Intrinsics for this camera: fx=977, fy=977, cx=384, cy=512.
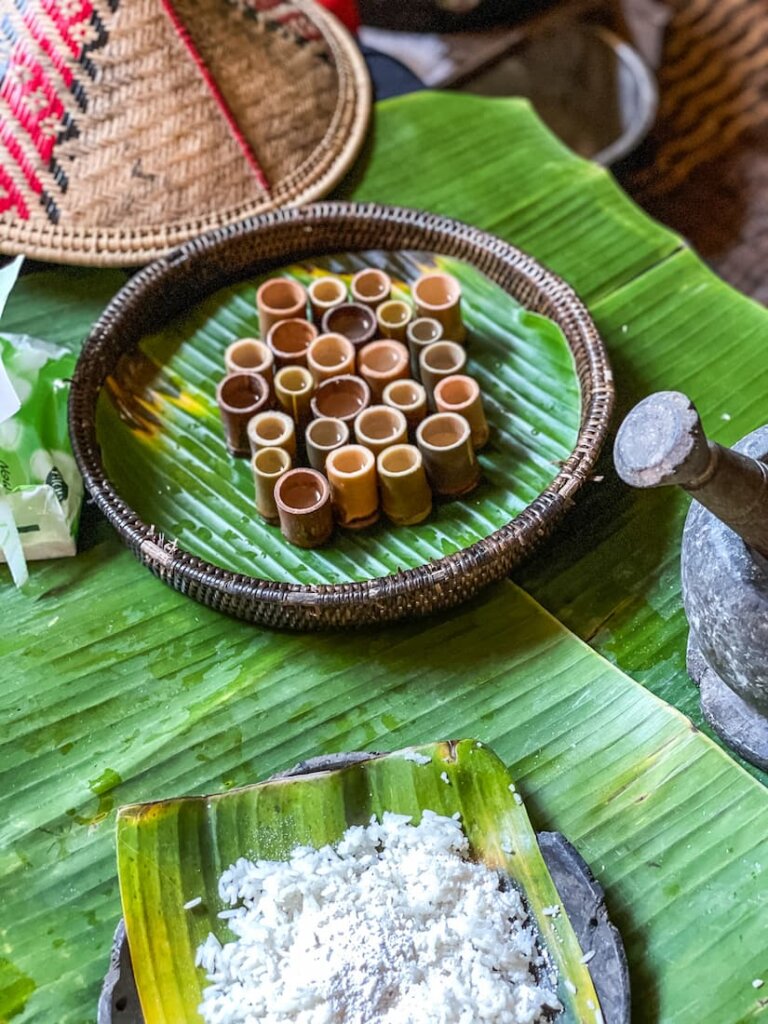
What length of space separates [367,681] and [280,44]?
1455 millimetres

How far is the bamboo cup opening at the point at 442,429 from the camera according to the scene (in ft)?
5.29

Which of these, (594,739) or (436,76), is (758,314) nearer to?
(594,739)

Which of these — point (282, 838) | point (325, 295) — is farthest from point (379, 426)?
point (282, 838)

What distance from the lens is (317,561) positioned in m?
1.56

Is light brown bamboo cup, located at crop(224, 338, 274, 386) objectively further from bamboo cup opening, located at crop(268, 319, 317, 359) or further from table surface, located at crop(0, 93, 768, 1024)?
table surface, located at crop(0, 93, 768, 1024)

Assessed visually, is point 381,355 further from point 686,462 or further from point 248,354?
point 686,462

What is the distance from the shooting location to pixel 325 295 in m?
1.84

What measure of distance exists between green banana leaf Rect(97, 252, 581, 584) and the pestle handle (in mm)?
603

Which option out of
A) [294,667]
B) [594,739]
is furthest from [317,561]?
[594,739]

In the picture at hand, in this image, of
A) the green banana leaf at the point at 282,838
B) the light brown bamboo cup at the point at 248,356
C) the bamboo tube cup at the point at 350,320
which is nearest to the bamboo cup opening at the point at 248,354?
the light brown bamboo cup at the point at 248,356

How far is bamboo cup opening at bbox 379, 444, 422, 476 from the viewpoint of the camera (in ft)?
5.09

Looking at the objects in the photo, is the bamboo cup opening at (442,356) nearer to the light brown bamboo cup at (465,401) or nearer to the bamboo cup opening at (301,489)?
the light brown bamboo cup at (465,401)

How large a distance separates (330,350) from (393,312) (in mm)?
147

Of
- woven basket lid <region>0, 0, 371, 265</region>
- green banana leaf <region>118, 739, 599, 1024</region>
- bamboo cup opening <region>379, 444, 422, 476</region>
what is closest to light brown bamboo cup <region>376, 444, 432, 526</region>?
bamboo cup opening <region>379, 444, 422, 476</region>
